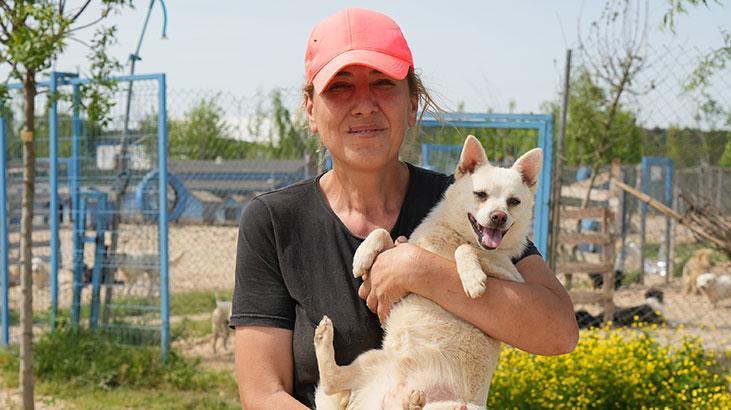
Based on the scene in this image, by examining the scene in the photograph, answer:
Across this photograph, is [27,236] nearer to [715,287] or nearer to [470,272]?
[470,272]

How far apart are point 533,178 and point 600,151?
8.00 metres

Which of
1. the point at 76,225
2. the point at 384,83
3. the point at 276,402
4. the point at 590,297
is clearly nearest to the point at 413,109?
the point at 384,83

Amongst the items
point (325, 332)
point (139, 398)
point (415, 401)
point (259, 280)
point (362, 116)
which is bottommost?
point (139, 398)

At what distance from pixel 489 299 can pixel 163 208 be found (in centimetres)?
539

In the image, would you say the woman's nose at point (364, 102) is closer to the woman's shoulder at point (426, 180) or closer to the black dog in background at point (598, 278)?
the woman's shoulder at point (426, 180)

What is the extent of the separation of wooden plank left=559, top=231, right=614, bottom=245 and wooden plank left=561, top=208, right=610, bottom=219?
0.20 m

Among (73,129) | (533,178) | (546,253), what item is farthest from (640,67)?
(533,178)

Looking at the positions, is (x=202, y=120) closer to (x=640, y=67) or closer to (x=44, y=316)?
(x=44, y=316)

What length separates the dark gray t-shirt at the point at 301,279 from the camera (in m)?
2.26

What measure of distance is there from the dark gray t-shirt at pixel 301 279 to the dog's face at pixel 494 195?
48 cm

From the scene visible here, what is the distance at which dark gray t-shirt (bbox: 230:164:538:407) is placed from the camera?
7.42 ft

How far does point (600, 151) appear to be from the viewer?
10.5 m

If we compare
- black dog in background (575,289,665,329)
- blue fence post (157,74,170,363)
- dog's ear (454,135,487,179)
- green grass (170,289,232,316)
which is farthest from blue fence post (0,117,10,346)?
dog's ear (454,135,487,179)

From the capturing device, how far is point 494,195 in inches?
105
